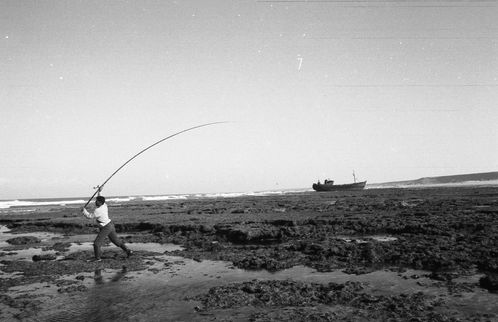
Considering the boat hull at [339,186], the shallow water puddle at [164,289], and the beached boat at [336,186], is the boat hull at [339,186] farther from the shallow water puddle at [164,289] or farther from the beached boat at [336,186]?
the shallow water puddle at [164,289]

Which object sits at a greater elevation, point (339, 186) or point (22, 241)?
point (339, 186)

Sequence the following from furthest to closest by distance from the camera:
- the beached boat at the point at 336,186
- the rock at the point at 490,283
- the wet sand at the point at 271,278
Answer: the beached boat at the point at 336,186 → the rock at the point at 490,283 → the wet sand at the point at 271,278

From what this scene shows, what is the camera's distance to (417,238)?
9.55 m

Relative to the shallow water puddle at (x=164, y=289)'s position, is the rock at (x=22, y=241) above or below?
above

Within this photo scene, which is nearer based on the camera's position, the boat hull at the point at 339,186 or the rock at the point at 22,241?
the rock at the point at 22,241

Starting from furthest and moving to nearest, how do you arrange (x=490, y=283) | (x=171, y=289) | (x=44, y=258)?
(x=44, y=258), (x=171, y=289), (x=490, y=283)

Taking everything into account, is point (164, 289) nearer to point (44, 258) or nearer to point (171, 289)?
point (171, 289)

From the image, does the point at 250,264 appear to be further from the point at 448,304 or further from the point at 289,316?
the point at 448,304

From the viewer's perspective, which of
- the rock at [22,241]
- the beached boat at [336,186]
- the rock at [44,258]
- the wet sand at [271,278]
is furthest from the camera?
the beached boat at [336,186]

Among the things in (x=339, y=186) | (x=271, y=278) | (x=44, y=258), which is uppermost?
(x=339, y=186)

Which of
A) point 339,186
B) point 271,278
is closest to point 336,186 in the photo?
point 339,186

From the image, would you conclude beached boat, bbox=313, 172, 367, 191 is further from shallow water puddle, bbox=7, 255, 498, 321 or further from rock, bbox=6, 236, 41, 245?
shallow water puddle, bbox=7, 255, 498, 321

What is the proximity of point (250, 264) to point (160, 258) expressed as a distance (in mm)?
2817

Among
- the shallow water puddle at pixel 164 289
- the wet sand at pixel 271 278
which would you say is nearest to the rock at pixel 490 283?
the wet sand at pixel 271 278
